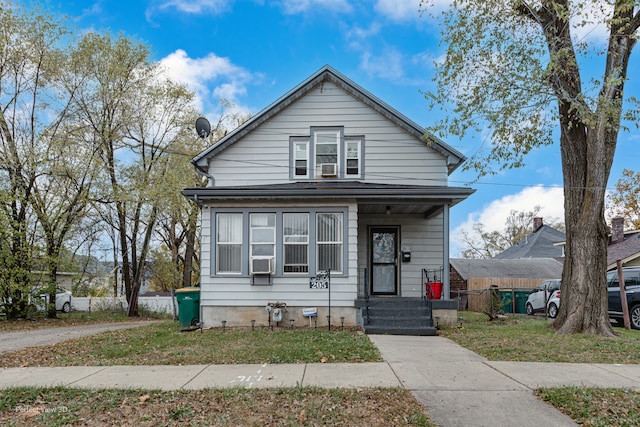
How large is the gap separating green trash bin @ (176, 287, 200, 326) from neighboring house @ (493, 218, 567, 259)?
1005 inches

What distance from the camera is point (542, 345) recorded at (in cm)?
801

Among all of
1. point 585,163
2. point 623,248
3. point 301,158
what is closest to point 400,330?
point 301,158

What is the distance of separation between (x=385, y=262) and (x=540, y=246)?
23.1 metres

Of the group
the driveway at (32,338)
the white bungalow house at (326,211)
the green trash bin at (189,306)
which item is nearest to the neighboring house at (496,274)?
the white bungalow house at (326,211)

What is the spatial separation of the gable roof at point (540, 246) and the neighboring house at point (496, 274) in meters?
2.48

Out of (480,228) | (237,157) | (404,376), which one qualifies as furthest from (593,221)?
(480,228)

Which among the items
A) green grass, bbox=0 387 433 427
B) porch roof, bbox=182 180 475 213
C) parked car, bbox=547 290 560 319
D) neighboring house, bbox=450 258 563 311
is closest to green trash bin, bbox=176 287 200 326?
porch roof, bbox=182 180 475 213

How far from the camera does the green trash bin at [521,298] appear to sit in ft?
63.0

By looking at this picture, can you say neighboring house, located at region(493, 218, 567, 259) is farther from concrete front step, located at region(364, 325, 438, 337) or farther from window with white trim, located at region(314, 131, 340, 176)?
concrete front step, located at region(364, 325, 438, 337)

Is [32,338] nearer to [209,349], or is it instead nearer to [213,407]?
[209,349]

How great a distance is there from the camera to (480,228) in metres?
46.6

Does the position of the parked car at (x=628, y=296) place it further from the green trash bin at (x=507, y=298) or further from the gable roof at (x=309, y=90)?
the gable roof at (x=309, y=90)

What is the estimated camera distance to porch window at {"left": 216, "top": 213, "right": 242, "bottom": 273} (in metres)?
11.2

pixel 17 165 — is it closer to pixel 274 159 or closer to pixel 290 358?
pixel 274 159
